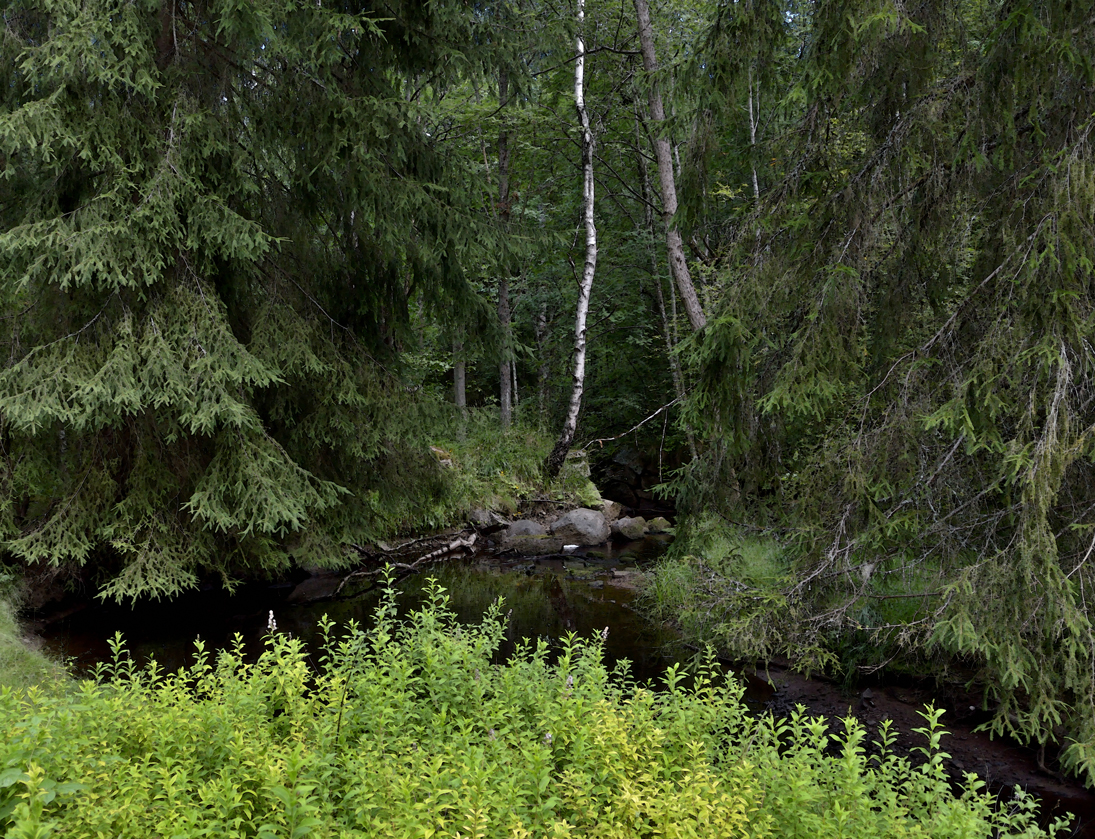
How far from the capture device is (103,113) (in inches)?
275

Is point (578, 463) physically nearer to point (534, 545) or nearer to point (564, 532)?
point (564, 532)

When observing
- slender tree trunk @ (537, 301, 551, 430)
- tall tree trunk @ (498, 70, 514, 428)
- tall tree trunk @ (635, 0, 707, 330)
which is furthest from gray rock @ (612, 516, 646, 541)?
tall tree trunk @ (635, 0, 707, 330)

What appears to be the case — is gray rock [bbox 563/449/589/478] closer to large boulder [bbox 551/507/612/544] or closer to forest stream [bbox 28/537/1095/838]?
large boulder [bbox 551/507/612/544]

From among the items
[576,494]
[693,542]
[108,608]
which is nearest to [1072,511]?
[693,542]

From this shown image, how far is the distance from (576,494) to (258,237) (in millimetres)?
9562

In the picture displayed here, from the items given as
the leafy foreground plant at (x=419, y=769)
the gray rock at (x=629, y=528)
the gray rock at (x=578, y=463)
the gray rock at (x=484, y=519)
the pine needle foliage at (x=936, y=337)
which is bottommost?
the gray rock at (x=629, y=528)

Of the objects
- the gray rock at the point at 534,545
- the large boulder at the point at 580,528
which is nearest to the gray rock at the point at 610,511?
the large boulder at the point at 580,528

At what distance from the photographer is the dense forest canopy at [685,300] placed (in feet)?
14.7

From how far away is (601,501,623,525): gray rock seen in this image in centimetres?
1549

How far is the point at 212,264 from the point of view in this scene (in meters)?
7.47

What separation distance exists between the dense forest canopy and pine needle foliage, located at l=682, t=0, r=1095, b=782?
3cm

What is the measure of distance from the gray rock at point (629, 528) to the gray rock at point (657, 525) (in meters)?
0.21

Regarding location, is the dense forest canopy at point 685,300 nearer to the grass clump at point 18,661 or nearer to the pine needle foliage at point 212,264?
the pine needle foliage at point 212,264

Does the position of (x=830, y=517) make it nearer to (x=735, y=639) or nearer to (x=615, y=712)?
(x=735, y=639)
